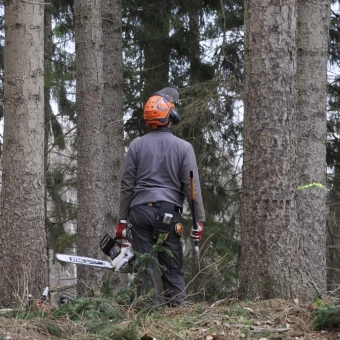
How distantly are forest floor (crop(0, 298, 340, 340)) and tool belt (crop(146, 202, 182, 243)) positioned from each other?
91 centimetres

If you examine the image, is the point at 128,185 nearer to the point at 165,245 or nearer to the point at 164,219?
the point at 164,219

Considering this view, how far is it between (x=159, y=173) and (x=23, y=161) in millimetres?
1402

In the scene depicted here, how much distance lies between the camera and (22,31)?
717 cm

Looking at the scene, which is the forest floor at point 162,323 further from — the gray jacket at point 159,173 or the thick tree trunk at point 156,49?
the thick tree trunk at point 156,49

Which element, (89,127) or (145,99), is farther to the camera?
(145,99)

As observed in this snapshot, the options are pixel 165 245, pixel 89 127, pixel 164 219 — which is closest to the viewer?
pixel 164 219

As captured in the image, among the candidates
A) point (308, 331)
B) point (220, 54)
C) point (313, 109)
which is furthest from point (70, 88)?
point (308, 331)

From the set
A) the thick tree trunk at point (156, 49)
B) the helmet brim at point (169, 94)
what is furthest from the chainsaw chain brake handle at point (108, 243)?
the thick tree trunk at point (156, 49)

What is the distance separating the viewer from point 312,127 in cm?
917

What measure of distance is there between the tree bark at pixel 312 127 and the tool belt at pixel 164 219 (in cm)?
282

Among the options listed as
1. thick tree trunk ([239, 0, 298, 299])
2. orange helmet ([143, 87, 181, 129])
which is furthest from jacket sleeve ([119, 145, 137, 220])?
thick tree trunk ([239, 0, 298, 299])

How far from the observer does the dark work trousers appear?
21.9 feet

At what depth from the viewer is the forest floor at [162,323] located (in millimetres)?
5078

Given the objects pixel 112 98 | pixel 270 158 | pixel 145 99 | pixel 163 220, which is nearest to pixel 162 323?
pixel 163 220
